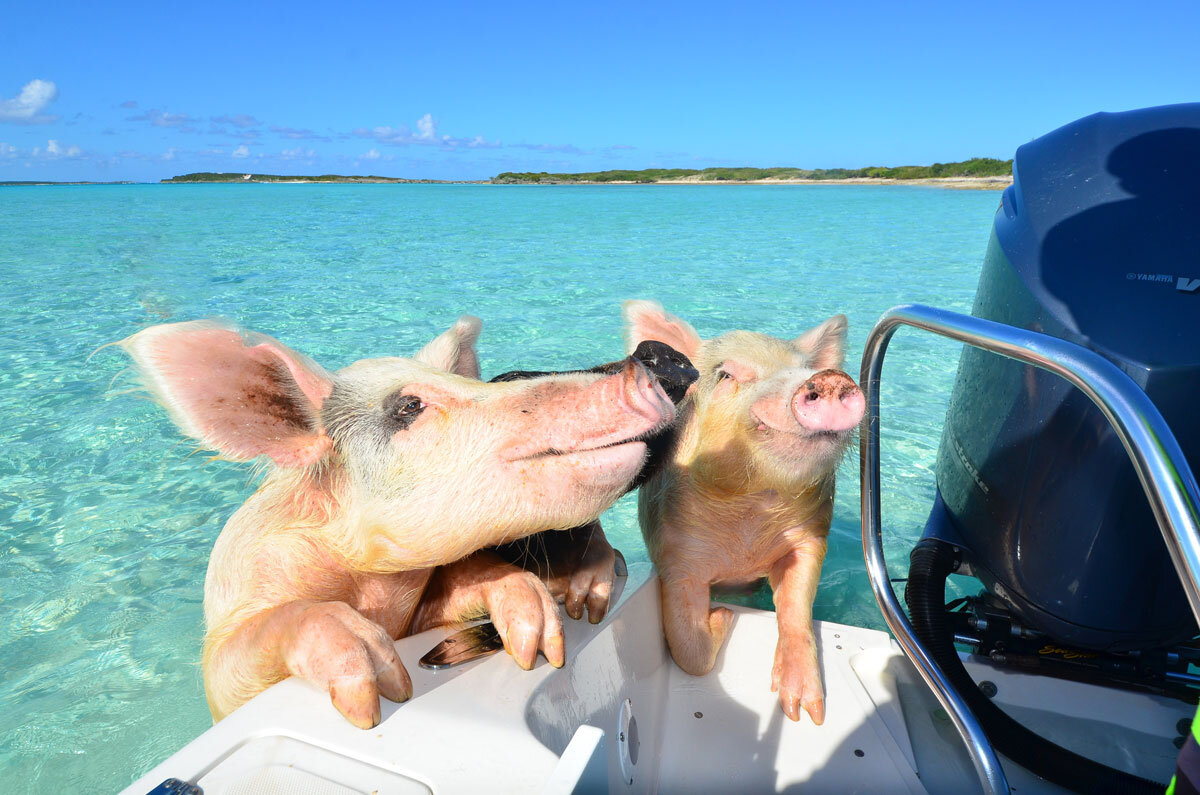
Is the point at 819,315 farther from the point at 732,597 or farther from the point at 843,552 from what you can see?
the point at 732,597

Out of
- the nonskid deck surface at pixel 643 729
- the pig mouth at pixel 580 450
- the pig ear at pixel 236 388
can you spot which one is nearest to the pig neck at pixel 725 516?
the nonskid deck surface at pixel 643 729

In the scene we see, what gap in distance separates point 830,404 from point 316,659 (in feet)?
4.86

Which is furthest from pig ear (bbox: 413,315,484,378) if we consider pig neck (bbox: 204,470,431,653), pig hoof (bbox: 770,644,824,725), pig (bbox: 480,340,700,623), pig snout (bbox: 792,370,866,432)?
pig hoof (bbox: 770,644,824,725)

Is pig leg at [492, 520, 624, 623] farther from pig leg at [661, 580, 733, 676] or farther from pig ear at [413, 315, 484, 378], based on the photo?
pig ear at [413, 315, 484, 378]

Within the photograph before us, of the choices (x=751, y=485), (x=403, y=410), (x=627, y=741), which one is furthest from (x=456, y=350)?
(x=627, y=741)

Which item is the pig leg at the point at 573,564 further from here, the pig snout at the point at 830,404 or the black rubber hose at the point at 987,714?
the black rubber hose at the point at 987,714

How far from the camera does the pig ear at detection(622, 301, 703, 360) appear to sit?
3105mm

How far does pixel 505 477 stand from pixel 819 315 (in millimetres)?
9452

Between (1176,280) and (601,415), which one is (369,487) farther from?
(1176,280)

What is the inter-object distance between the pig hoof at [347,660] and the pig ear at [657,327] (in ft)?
5.64

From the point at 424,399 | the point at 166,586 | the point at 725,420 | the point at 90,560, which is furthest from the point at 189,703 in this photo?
the point at 725,420

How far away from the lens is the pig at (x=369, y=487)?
1674 millimetres

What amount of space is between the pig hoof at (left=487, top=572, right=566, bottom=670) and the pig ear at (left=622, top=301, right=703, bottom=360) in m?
1.34

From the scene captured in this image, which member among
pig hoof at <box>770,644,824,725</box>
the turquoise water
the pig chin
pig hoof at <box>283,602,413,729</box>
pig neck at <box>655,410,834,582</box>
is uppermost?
the pig chin
